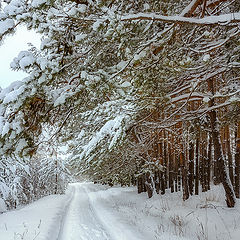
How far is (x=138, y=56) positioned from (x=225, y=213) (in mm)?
5854

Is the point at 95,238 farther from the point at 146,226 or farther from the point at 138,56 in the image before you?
the point at 138,56

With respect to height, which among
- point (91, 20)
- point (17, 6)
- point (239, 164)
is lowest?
point (239, 164)

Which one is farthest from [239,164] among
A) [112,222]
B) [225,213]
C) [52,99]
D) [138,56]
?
[52,99]

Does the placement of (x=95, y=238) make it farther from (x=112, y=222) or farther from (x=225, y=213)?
(x=225, y=213)

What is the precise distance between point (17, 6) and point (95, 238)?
5.88 meters

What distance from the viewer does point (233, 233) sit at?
5.38 meters

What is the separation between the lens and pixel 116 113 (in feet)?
18.4

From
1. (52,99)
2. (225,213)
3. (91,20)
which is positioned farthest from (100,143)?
(225,213)

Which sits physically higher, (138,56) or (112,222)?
(138,56)

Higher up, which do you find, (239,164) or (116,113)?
(116,113)

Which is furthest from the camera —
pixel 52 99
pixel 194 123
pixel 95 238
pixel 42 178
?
pixel 42 178

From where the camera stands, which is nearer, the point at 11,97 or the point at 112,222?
the point at 11,97

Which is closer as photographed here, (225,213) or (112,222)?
(225,213)

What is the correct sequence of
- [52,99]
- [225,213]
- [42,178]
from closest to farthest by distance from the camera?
[52,99] < [225,213] < [42,178]
